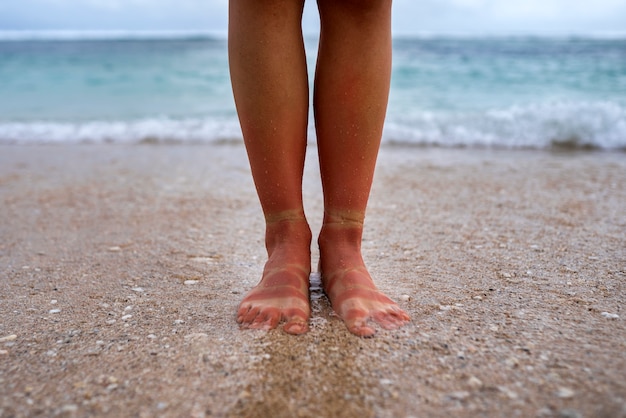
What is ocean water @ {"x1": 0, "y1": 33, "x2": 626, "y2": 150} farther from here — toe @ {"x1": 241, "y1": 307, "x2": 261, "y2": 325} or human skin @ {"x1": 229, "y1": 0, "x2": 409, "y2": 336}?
toe @ {"x1": 241, "y1": 307, "x2": 261, "y2": 325}

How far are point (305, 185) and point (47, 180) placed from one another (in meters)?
1.26

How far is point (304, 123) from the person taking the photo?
1.07 metres

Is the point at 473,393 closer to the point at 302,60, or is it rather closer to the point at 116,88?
the point at 302,60

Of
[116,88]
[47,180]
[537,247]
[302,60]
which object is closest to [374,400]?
[302,60]

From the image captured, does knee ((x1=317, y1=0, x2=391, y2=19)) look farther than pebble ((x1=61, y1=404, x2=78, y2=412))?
Yes

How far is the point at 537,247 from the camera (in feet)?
4.97

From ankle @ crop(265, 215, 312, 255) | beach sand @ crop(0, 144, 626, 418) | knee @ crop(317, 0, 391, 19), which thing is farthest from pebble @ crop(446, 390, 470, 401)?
knee @ crop(317, 0, 391, 19)

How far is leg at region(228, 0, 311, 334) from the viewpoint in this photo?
1.00 meters

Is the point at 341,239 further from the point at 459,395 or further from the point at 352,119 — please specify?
the point at 459,395

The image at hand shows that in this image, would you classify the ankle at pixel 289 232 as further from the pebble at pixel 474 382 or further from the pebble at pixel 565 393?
the pebble at pixel 565 393

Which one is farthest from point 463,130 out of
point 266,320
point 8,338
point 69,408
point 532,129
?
point 69,408

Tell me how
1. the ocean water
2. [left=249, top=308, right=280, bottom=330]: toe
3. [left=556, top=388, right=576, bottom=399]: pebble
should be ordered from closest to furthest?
[left=556, top=388, right=576, bottom=399]: pebble, [left=249, top=308, right=280, bottom=330]: toe, the ocean water

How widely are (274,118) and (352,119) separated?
0.50 ft

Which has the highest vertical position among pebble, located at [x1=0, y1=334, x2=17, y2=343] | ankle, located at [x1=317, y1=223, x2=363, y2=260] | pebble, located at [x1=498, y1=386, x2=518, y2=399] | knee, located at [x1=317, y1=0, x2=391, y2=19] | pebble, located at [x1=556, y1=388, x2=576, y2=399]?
knee, located at [x1=317, y1=0, x2=391, y2=19]
